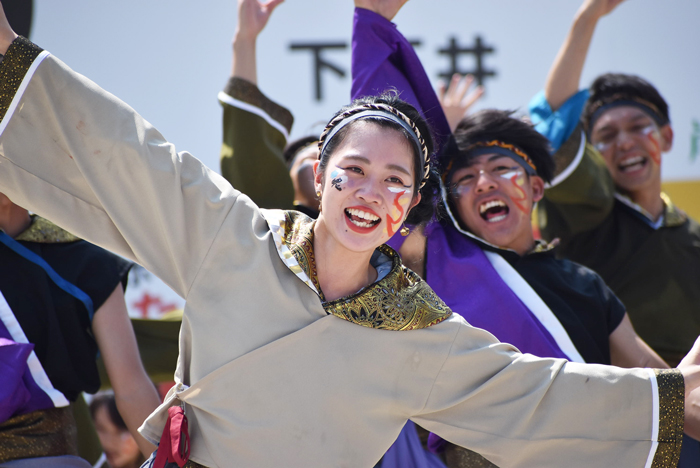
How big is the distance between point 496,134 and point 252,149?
2.75ft

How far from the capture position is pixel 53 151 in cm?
136

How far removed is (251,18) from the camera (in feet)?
8.00

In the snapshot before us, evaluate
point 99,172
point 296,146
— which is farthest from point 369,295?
point 296,146

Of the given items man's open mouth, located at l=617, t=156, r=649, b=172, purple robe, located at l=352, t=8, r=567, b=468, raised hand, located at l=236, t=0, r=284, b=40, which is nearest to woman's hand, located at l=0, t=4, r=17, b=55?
purple robe, located at l=352, t=8, r=567, b=468

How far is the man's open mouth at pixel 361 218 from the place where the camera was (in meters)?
1.46

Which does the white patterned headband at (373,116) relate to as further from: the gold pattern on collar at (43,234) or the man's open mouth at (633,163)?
the man's open mouth at (633,163)

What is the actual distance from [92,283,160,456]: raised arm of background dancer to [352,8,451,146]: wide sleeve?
3.20 feet

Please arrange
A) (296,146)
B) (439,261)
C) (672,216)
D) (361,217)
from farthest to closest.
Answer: (296,146) < (672,216) < (439,261) < (361,217)

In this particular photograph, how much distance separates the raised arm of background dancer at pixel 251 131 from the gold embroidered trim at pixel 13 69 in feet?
3.46

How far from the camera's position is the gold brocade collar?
1.44 metres

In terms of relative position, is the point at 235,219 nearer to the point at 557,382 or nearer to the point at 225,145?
the point at 557,382

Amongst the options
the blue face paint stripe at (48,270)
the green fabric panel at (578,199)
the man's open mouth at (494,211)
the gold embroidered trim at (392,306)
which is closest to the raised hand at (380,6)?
the man's open mouth at (494,211)

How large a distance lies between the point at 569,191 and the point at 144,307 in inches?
78.2

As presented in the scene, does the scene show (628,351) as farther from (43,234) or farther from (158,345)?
(43,234)
